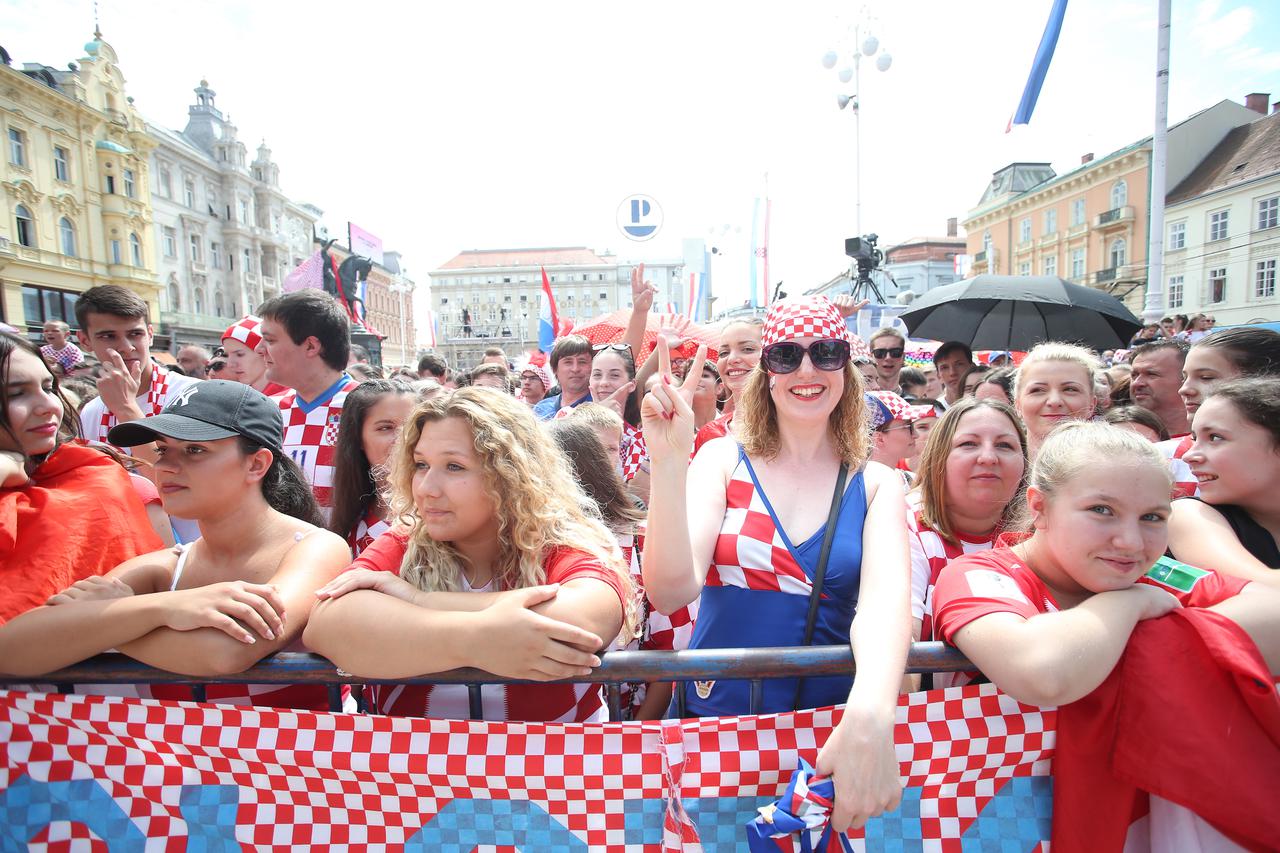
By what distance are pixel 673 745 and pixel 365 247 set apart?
95.4 feet

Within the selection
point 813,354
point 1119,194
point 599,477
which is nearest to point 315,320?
point 599,477

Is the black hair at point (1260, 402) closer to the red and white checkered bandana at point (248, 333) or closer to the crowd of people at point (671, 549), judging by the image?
the crowd of people at point (671, 549)

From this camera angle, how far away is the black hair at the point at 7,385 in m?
2.10

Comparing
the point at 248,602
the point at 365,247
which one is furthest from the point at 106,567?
the point at 365,247

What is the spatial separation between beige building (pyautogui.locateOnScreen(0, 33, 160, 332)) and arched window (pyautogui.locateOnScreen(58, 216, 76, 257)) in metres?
0.05

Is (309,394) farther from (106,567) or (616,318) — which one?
(616,318)

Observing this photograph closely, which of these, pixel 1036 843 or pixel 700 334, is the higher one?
pixel 700 334

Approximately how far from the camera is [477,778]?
5.01 feet

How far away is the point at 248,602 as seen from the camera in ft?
5.08

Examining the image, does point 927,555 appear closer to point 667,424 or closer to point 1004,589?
point 1004,589

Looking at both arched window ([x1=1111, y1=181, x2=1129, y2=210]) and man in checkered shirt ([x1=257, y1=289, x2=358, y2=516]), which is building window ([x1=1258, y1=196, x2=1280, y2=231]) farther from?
man in checkered shirt ([x1=257, y1=289, x2=358, y2=516])

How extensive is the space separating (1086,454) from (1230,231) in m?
41.0

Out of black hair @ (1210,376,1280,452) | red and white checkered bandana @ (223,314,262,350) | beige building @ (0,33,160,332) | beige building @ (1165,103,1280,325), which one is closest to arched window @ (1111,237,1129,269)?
beige building @ (1165,103,1280,325)

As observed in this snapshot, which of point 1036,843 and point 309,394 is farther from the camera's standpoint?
point 309,394
